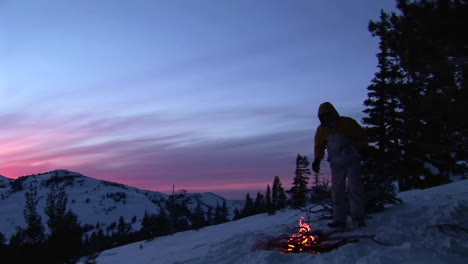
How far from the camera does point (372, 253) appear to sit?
4.62 meters

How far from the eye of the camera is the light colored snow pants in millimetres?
6438

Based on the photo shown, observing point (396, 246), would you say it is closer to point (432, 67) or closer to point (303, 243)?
point (303, 243)

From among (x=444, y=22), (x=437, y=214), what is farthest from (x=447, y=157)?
(x=444, y=22)

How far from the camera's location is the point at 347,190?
666cm

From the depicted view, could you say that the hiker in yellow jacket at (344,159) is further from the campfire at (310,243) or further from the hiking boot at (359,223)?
the campfire at (310,243)

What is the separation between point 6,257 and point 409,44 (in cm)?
774

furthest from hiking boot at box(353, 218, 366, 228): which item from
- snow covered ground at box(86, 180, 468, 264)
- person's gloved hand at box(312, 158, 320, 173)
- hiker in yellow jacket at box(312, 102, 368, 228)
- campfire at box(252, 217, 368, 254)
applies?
person's gloved hand at box(312, 158, 320, 173)

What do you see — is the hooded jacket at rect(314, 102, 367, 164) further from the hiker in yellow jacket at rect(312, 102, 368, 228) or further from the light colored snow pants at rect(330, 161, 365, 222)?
the light colored snow pants at rect(330, 161, 365, 222)

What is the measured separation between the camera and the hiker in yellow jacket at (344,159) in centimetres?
648

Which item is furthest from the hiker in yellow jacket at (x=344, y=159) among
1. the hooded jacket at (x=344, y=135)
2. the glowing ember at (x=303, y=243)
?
the glowing ember at (x=303, y=243)

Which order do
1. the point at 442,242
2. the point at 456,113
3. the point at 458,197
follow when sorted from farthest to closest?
1. the point at 458,197
2. the point at 456,113
3. the point at 442,242

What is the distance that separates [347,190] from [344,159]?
558 millimetres

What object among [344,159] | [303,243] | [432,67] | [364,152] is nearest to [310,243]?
[303,243]

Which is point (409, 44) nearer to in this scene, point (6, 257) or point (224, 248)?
point (224, 248)
